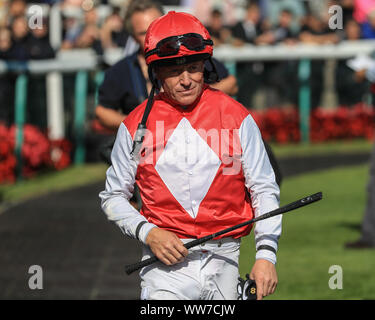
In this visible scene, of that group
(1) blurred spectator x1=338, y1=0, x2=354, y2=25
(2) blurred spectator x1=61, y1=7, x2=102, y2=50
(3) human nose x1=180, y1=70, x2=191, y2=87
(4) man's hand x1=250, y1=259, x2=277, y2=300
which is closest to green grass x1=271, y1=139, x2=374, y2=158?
(1) blurred spectator x1=338, y1=0, x2=354, y2=25

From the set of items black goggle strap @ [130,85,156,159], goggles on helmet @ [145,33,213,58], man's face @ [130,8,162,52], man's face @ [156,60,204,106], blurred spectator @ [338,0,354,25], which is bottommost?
black goggle strap @ [130,85,156,159]

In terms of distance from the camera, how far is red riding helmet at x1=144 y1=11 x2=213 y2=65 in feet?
13.4

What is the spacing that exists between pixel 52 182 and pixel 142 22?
7.61 metres

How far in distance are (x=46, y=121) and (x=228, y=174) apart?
436 inches

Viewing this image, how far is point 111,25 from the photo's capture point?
15820 millimetres

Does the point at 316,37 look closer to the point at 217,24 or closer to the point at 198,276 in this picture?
the point at 217,24

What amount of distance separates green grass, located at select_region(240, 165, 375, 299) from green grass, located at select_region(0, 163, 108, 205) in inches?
106

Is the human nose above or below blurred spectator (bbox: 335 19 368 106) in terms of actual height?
below

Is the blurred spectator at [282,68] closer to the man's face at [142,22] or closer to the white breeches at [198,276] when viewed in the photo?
the man's face at [142,22]

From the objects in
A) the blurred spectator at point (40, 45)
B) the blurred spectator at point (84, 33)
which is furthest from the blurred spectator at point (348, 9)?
the blurred spectator at point (40, 45)

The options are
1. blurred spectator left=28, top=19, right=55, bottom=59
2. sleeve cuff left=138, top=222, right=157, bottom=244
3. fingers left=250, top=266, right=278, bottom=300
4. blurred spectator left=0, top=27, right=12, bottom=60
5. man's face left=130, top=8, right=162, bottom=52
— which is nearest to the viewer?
fingers left=250, top=266, right=278, bottom=300

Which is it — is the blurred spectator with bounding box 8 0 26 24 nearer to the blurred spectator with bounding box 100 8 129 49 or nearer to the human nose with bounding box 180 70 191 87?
the blurred spectator with bounding box 100 8 129 49

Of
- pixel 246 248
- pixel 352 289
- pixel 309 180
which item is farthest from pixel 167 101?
pixel 309 180

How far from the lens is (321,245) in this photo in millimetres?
9188
